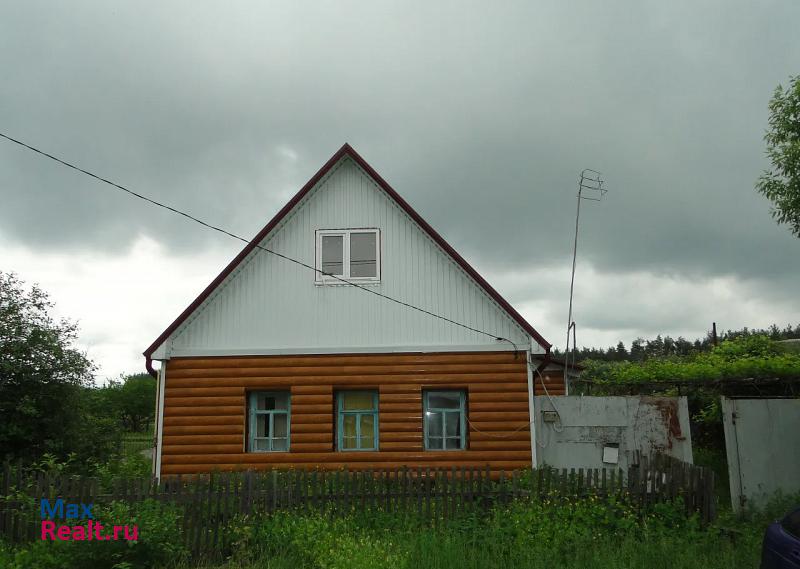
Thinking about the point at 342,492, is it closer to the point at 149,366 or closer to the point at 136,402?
the point at 149,366

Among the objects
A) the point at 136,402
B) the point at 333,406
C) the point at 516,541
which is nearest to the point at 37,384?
the point at 333,406

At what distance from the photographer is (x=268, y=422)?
13648 millimetres

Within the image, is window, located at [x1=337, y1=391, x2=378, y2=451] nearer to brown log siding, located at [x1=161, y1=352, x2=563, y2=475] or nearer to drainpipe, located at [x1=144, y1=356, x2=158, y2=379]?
brown log siding, located at [x1=161, y1=352, x2=563, y2=475]

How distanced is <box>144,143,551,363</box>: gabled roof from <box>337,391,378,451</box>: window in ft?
11.9

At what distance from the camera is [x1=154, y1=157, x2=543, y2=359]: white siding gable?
1347cm

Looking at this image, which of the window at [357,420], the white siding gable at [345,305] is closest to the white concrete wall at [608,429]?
the white siding gable at [345,305]

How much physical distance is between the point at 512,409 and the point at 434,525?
4057 mm

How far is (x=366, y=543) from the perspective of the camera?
852 centimetres

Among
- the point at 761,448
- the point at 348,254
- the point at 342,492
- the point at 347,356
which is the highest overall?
the point at 348,254

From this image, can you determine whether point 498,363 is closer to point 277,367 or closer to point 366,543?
point 277,367

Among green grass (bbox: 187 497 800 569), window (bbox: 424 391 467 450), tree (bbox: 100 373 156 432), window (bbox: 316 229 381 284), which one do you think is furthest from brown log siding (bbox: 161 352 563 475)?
tree (bbox: 100 373 156 432)

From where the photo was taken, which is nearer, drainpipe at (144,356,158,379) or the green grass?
the green grass

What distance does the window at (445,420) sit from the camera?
13.4m

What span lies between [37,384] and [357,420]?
783 centimetres
